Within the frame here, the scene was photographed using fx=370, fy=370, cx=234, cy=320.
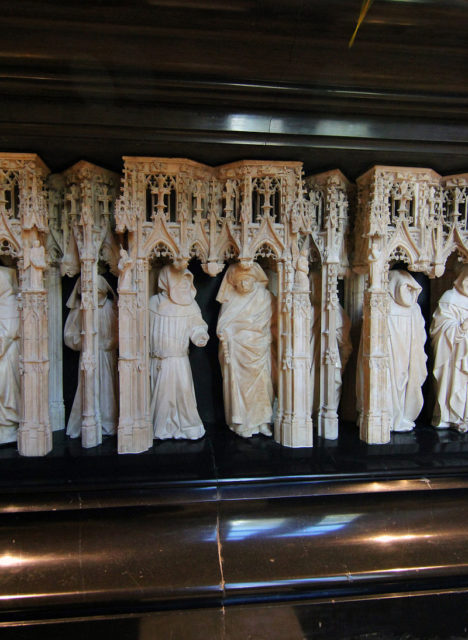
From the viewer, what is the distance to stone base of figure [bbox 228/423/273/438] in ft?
13.0

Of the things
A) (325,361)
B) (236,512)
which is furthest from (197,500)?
(325,361)

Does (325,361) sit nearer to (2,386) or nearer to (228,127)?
(228,127)

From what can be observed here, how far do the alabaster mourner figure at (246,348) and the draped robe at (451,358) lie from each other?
1901 millimetres

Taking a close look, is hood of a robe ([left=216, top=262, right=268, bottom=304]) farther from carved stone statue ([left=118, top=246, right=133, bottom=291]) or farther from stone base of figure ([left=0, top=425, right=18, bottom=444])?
stone base of figure ([left=0, top=425, right=18, bottom=444])

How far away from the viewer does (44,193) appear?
3631mm

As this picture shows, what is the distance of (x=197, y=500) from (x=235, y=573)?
23.0 inches

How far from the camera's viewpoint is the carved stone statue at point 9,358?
362 cm

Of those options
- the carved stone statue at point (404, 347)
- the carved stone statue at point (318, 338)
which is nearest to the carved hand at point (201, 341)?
the carved stone statue at point (318, 338)

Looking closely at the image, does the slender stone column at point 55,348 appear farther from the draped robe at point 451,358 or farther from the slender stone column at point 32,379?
the draped robe at point 451,358

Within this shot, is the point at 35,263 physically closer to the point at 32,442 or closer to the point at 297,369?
the point at 32,442

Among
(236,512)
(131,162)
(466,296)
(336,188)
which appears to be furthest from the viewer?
(466,296)

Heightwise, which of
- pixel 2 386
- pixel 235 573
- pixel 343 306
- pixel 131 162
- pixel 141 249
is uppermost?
pixel 131 162

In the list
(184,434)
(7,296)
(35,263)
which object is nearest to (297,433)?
(184,434)

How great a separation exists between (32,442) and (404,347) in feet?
12.8
